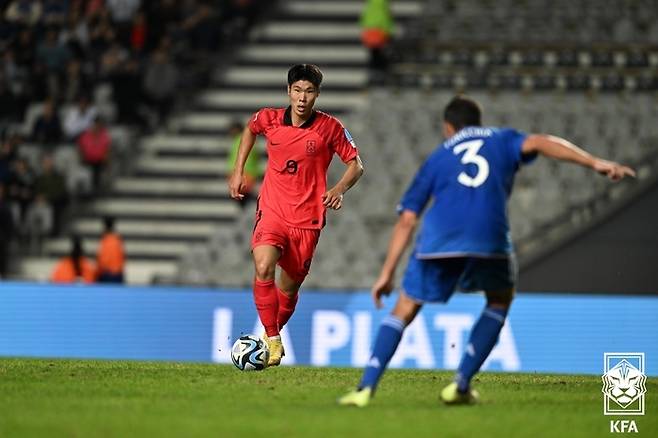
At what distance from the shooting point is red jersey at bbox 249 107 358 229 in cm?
1209

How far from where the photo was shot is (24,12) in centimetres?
2705

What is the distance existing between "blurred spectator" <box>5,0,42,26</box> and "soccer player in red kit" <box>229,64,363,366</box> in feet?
50.5

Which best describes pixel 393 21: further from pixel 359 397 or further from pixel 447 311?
pixel 359 397

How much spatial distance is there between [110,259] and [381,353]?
477 inches

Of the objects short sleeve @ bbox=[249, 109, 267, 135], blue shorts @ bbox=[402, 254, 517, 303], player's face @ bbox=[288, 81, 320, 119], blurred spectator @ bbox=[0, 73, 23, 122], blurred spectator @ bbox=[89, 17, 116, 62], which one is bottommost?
blue shorts @ bbox=[402, 254, 517, 303]

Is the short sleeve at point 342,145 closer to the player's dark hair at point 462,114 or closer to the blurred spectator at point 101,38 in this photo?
the player's dark hair at point 462,114

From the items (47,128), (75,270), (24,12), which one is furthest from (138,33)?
(75,270)

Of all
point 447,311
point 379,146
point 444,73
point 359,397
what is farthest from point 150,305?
point 359,397

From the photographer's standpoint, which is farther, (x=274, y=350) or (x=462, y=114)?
(x=274, y=350)

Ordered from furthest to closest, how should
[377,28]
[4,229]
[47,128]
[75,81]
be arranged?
1. [75,81]
2. [47,128]
3. [377,28]
4. [4,229]

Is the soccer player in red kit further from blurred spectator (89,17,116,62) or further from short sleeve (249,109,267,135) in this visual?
blurred spectator (89,17,116,62)

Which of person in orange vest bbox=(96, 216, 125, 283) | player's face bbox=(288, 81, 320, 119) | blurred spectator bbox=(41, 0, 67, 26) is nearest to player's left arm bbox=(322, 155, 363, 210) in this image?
player's face bbox=(288, 81, 320, 119)

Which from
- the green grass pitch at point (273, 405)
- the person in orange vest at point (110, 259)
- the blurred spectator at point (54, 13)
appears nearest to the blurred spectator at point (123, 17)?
the blurred spectator at point (54, 13)

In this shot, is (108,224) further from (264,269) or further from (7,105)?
(264,269)
